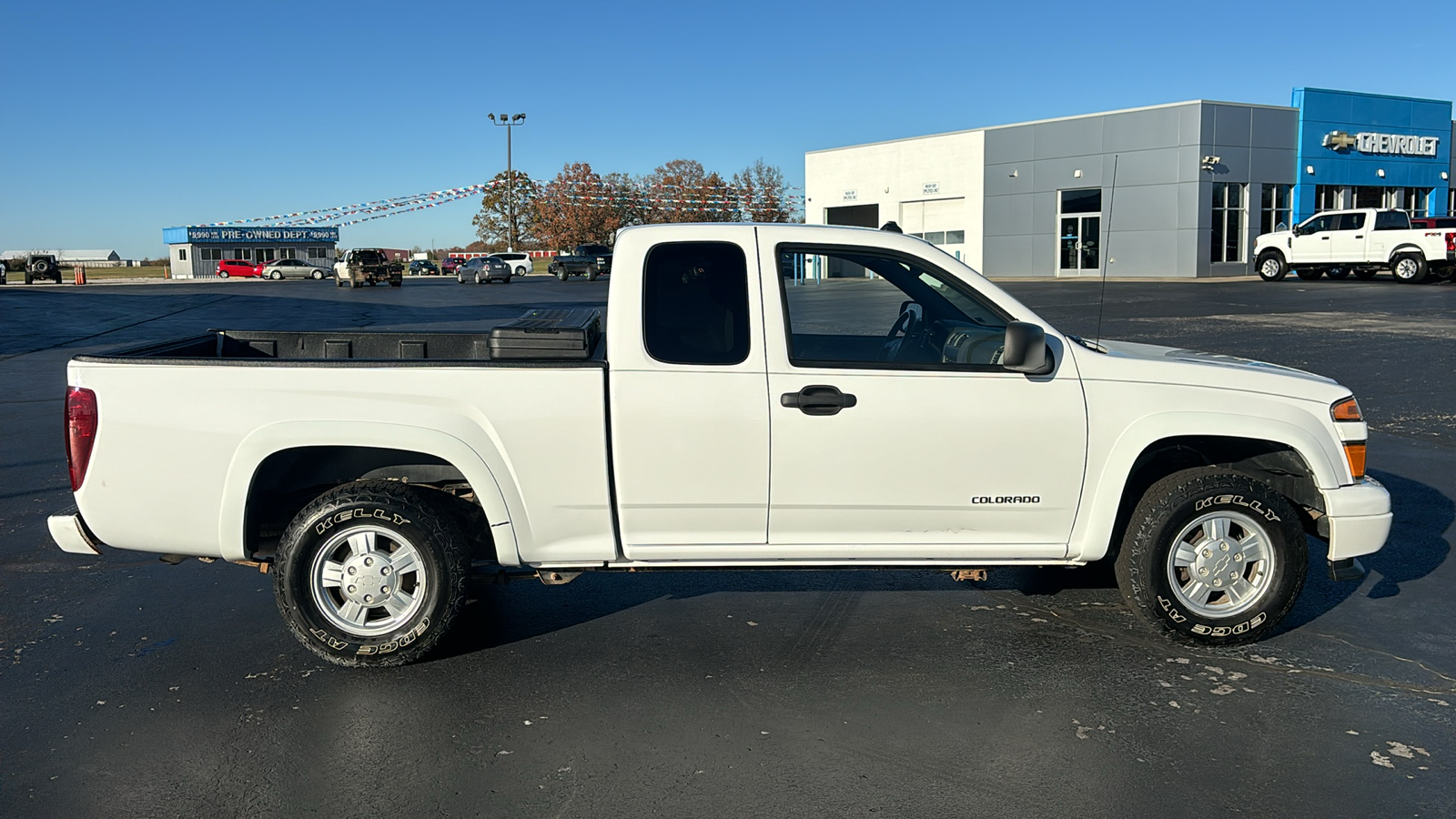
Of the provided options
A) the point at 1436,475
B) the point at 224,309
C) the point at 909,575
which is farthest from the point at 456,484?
the point at 224,309

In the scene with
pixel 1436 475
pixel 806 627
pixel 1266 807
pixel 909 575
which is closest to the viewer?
pixel 1266 807

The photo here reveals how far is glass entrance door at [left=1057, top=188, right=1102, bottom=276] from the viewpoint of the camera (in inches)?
1866

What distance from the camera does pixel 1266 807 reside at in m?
3.57

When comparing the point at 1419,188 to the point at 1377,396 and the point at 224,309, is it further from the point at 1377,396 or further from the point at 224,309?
the point at 224,309

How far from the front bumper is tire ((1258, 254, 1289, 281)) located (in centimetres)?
3498

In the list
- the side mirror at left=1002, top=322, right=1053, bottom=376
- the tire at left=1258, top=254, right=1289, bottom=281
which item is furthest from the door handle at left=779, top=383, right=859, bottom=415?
the tire at left=1258, top=254, right=1289, bottom=281

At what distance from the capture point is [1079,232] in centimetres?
4809

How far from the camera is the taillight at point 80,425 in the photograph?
4.53m

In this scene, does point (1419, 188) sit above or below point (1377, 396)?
above

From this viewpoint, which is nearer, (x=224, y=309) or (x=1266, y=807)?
(x=1266, y=807)

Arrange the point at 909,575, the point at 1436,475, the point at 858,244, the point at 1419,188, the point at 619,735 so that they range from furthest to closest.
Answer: the point at 1419,188, the point at 1436,475, the point at 909,575, the point at 858,244, the point at 619,735

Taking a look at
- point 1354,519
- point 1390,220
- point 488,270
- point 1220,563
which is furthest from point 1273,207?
point 1220,563

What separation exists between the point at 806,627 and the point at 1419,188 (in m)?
53.3

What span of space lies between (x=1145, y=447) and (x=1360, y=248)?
3371 centimetres
